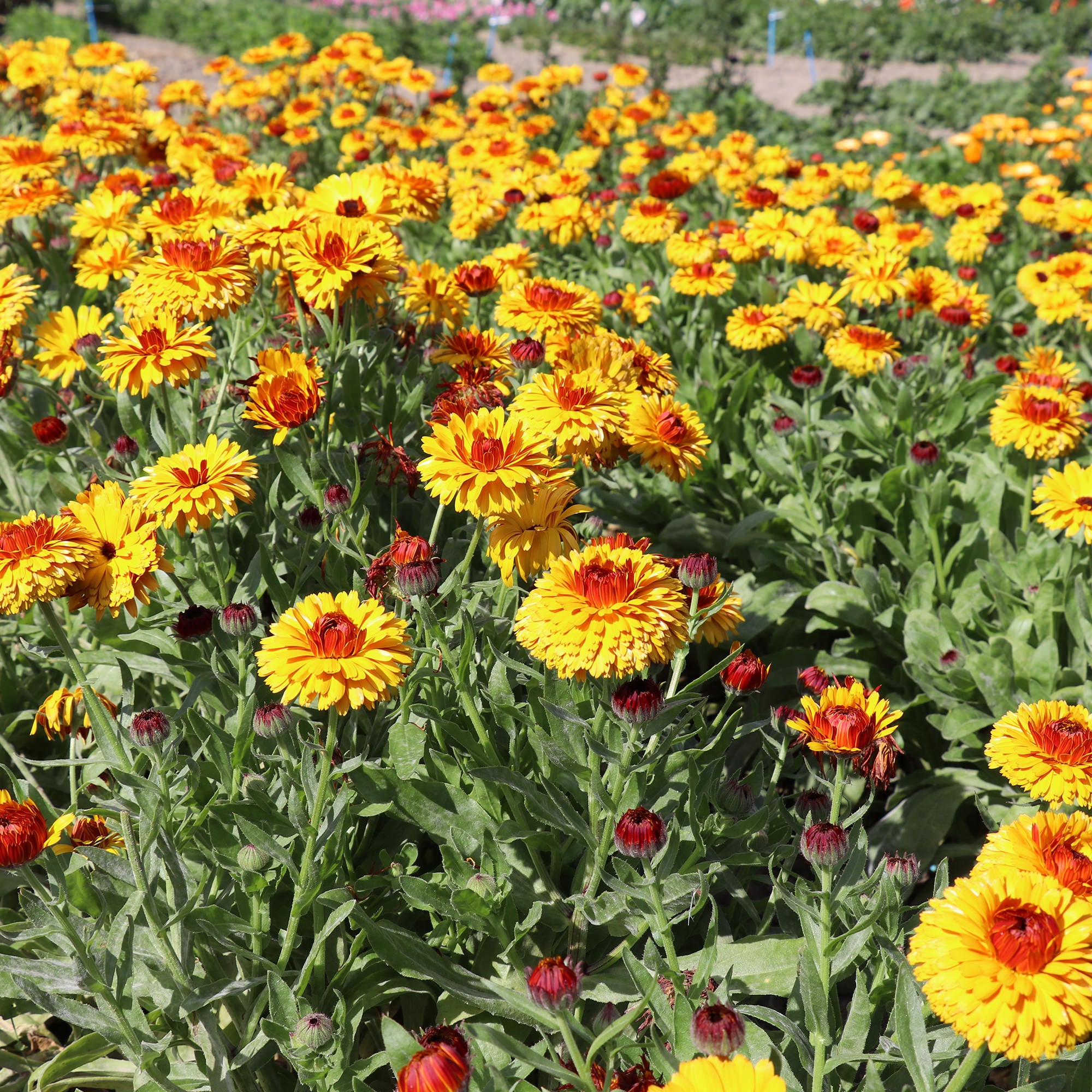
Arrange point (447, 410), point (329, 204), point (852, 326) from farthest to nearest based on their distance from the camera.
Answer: point (852, 326), point (329, 204), point (447, 410)

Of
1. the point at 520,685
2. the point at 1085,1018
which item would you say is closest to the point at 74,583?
the point at 520,685

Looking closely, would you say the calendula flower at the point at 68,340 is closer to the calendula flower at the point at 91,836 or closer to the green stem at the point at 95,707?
the green stem at the point at 95,707

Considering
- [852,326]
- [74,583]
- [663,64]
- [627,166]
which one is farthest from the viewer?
[663,64]

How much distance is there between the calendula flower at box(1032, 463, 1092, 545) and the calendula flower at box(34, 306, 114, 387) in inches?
110

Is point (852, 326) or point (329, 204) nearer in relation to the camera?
point (329, 204)

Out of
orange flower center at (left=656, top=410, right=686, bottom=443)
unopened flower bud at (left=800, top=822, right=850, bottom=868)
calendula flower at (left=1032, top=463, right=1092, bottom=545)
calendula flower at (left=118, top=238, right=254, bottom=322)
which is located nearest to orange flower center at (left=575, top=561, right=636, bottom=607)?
unopened flower bud at (left=800, top=822, right=850, bottom=868)

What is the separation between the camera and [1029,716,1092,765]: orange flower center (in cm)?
179

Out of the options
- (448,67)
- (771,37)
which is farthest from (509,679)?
(771,37)

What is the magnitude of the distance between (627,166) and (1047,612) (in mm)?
4036

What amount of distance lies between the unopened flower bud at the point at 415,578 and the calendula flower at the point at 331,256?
84 centimetres

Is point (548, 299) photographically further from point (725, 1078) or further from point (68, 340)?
point (725, 1078)

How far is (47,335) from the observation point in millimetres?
2996

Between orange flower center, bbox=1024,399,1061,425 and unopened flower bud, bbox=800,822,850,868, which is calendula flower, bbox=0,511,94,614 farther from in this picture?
orange flower center, bbox=1024,399,1061,425

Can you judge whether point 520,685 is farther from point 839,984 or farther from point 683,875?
point 839,984
